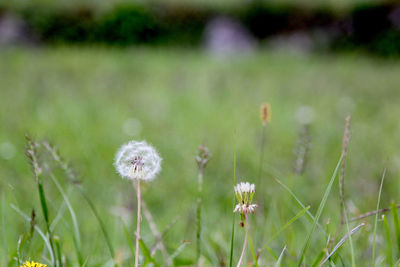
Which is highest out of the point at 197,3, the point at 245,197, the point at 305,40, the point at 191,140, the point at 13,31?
the point at 197,3

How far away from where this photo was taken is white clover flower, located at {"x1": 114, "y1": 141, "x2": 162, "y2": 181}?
0.68 meters

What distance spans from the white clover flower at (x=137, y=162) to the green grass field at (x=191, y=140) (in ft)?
0.62

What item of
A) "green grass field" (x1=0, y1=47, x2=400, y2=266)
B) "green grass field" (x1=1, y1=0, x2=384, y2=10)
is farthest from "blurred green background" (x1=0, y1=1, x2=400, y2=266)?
"green grass field" (x1=1, y1=0, x2=384, y2=10)

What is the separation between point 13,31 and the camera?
6730mm

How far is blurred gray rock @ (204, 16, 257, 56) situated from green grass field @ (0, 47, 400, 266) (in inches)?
56.2

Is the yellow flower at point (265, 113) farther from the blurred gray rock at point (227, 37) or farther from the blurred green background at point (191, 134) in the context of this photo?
the blurred gray rock at point (227, 37)

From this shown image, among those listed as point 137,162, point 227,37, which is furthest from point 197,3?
point 137,162

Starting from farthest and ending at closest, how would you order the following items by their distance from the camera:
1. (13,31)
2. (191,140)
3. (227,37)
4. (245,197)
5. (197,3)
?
(197,3)
(227,37)
(13,31)
(191,140)
(245,197)

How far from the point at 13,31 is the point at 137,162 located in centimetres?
697

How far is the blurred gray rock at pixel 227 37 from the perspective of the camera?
711 centimetres

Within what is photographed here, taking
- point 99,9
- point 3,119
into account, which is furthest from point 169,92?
point 99,9

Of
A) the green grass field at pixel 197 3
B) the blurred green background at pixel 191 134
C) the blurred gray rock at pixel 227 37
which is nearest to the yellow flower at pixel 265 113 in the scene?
the blurred green background at pixel 191 134

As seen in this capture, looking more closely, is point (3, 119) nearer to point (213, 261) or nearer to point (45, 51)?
point (213, 261)

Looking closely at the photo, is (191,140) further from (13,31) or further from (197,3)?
(197,3)
